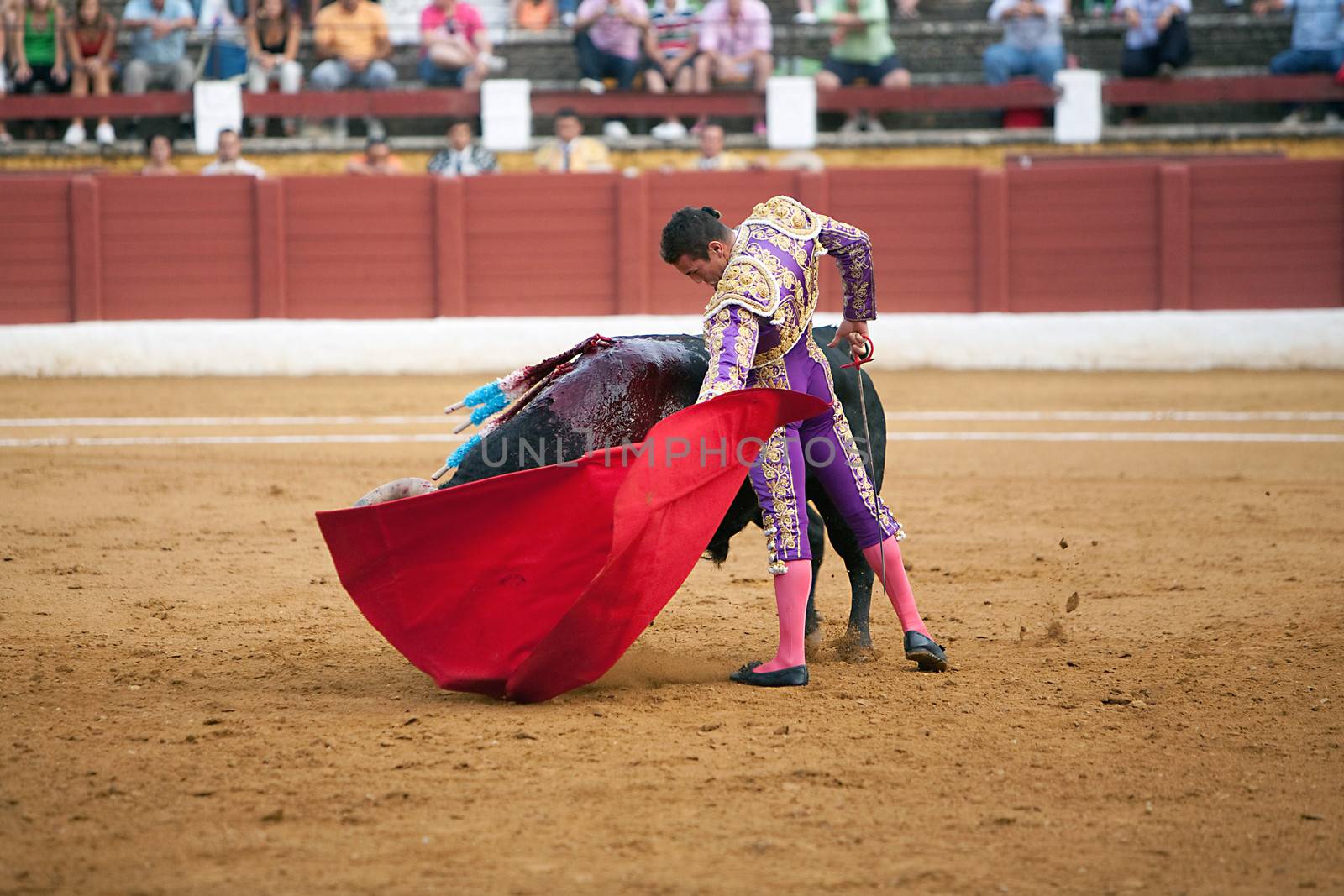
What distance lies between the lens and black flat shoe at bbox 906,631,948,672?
3303mm

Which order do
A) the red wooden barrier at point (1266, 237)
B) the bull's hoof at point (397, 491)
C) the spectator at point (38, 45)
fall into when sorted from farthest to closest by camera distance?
the spectator at point (38, 45)
the red wooden barrier at point (1266, 237)
the bull's hoof at point (397, 491)

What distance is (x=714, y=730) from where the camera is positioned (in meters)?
2.91

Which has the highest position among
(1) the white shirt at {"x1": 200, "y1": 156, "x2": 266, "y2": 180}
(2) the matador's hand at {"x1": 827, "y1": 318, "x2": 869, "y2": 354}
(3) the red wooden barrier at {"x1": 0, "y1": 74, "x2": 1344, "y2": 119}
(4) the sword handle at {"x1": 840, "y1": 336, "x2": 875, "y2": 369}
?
(3) the red wooden barrier at {"x1": 0, "y1": 74, "x2": 1344, "y2": 119}

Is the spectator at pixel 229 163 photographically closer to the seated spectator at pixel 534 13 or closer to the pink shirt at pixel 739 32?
the seated spectator at pixel 534 13

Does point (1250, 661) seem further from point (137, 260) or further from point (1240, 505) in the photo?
point (137, 260)

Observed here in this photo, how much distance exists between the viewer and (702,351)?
141 inches

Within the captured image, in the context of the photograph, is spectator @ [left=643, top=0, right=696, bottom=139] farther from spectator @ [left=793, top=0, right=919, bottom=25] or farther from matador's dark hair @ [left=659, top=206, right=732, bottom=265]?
matador's dark hair @ [left=659, top=206, right=732, bottom=265]

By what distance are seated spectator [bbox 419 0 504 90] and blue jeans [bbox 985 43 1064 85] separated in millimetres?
3877

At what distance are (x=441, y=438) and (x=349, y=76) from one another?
17.5 feet

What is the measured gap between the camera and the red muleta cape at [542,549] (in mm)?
3055

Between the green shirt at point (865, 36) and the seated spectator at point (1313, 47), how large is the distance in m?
2.98

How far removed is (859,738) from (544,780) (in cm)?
63

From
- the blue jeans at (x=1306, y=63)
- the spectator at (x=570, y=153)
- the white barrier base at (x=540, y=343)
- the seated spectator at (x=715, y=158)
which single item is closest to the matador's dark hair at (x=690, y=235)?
the white barrier base at (x=540, y=343)

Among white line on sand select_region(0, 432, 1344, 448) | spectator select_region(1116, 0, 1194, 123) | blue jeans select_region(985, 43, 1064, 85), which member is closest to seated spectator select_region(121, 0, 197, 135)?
white line on sand select_region(0, 432, 1344, 448)
